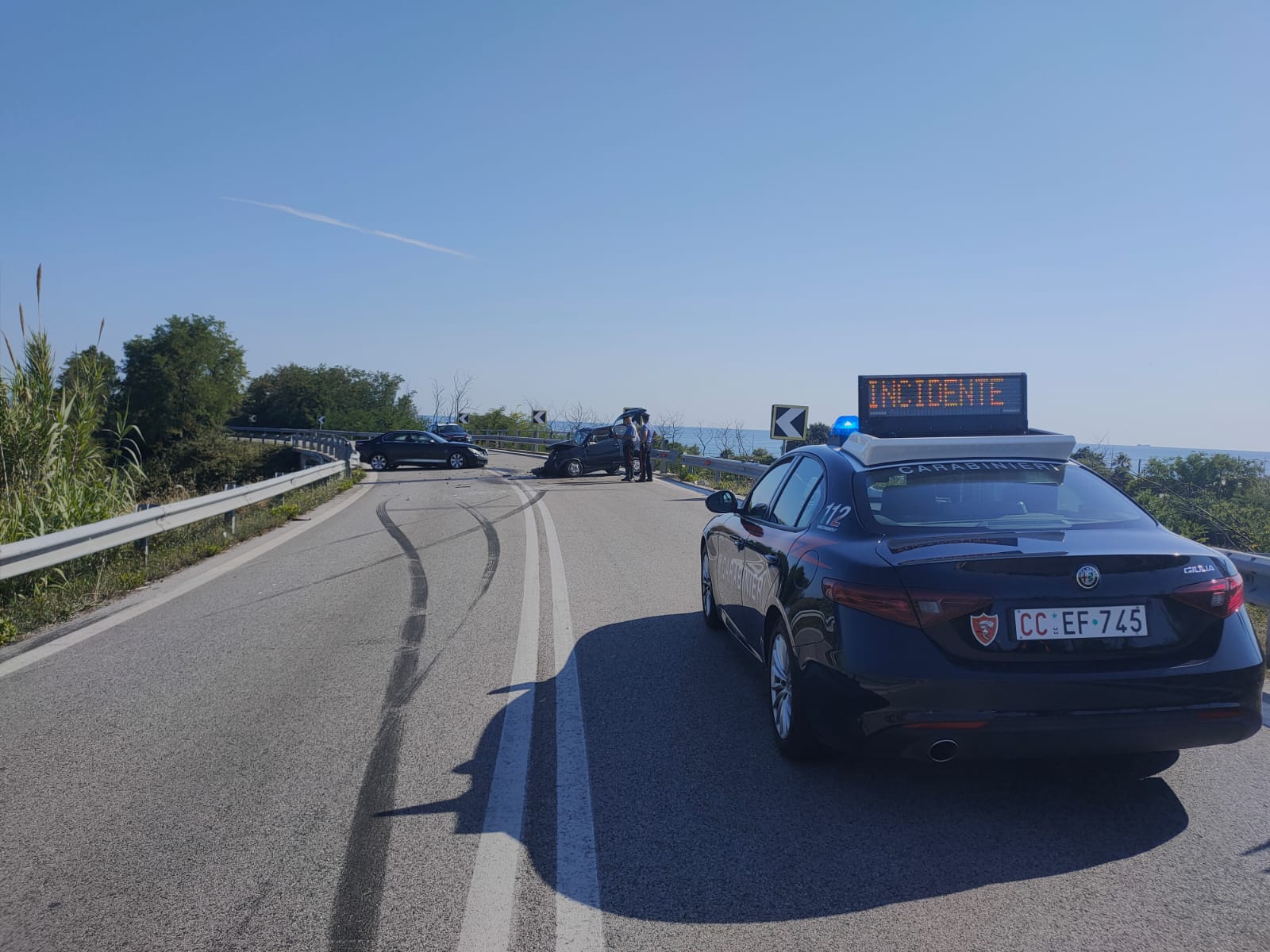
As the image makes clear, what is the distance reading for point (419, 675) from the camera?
588cm

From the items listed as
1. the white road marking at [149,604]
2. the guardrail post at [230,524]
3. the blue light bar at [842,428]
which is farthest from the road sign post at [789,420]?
the blue light bar at [842,428]

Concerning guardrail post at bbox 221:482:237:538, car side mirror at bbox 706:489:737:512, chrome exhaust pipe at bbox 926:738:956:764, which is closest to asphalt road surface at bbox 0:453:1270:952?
chrome exhaust pipe at bbox 926:738:956:764

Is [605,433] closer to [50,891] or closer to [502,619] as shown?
[502,619]

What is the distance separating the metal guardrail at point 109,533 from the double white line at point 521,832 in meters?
4.34

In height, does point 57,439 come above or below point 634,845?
above

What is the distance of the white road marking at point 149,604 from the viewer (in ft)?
21.0

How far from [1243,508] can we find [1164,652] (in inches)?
264

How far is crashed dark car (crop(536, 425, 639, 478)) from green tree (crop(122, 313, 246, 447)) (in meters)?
64.4

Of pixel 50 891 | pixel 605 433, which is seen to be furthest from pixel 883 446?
pixel 605 433

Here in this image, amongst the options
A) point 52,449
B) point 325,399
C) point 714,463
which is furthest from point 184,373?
point 52,449

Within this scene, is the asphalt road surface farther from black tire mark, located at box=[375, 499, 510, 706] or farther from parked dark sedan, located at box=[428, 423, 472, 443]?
parked dark sedan, located at box=[428, 423, 472, 443]

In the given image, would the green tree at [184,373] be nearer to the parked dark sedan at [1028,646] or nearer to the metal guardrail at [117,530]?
the metal guardrail at [117,530]

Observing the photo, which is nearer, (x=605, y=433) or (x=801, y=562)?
(x=801, y=562)

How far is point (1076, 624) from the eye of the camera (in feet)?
11.7
